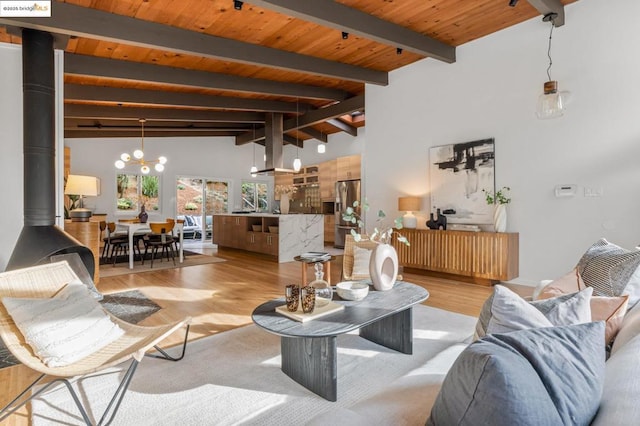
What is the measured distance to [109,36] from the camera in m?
3.66

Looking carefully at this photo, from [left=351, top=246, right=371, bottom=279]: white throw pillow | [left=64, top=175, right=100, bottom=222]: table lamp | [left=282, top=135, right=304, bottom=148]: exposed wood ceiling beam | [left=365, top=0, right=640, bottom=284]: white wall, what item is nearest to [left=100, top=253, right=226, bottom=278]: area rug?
[left=64, top=175, right=100, bottom=222]: table lamp

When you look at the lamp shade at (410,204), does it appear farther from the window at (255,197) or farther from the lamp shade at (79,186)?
the window at (255,197)

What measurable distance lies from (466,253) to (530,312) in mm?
3880

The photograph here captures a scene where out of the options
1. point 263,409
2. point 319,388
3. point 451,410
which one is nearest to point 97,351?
point 263,409

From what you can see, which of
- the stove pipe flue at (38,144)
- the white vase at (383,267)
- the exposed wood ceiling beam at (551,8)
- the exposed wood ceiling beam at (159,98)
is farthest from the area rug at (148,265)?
the exposed wood ceiling beam at (551,8)

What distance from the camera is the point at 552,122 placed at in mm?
4312

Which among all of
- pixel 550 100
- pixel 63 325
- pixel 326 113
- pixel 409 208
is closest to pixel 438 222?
pixel 409 208

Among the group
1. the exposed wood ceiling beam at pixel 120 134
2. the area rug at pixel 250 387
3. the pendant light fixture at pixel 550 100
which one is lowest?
the area rug at pixel 250 387

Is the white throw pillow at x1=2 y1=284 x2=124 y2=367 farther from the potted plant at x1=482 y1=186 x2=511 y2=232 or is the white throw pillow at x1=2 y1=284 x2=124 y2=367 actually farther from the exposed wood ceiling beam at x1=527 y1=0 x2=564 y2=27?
the exposed wood ceiling beam at x1=527 y1=0 x2=564 y2=27

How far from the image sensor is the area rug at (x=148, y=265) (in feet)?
18.5

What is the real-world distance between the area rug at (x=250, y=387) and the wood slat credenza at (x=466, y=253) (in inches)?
84.1

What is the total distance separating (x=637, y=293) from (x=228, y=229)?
7.88 metres

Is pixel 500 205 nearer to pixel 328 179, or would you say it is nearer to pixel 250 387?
pixel 250 387

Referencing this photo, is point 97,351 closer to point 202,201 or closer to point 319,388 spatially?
point 319,388
